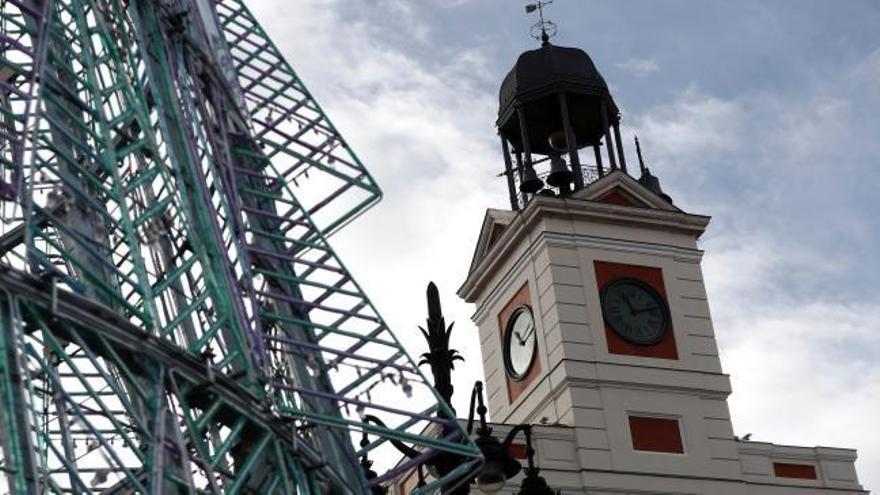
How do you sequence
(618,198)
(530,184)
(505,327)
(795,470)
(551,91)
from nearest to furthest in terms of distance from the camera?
(795,470) → (505,327) → (618,198) → (530,184) → (551,91)

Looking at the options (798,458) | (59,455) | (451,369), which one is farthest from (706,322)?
(59,455)

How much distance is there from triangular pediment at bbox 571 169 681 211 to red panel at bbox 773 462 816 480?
6678mm

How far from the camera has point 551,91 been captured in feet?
155

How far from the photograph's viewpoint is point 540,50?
48.9 metres

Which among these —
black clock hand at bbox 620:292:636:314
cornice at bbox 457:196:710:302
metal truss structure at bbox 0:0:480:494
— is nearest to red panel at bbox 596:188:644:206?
cornice at bbox 457:196:710:302

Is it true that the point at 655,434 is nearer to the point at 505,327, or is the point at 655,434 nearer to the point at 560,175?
the point at 505,327

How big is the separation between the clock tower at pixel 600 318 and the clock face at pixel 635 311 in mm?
→ 32

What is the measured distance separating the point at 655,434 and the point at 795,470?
3224mm

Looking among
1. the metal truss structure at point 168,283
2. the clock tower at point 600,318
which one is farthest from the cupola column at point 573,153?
the metal truss structure at point 168,283

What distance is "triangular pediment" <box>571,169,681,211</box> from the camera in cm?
4534

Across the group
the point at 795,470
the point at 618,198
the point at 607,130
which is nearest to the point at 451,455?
the point at 795,470

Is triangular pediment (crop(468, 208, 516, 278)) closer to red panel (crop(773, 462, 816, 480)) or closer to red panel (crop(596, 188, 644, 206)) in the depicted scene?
red panel (crop(596, 188, 644, 206))

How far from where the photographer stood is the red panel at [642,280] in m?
43.8

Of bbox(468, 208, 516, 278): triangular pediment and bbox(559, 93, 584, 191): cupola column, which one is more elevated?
bbox(559, 93, 584, 191): cupola column
